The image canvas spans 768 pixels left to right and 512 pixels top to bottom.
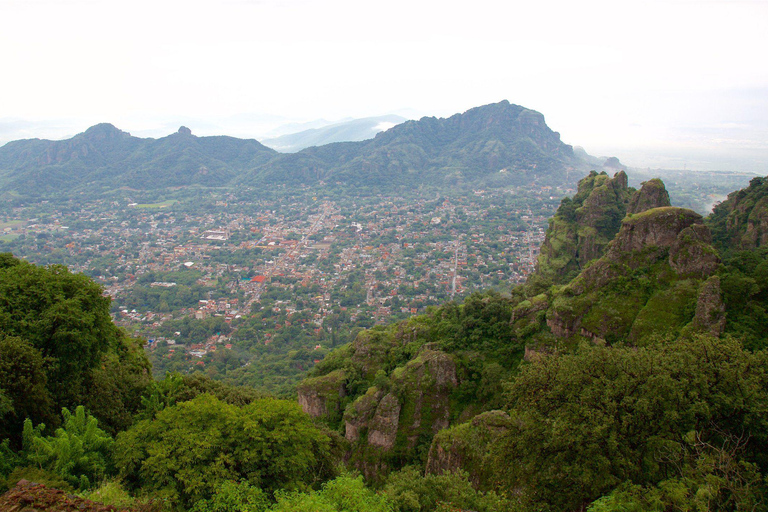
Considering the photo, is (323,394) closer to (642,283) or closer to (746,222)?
(642,283)

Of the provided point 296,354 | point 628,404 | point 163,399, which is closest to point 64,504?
point 163,399

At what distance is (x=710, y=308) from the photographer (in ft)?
48.0

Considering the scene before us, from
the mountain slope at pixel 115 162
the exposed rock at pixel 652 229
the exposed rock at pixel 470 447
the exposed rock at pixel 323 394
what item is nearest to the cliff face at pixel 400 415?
the exposed rock at pixel 323 394

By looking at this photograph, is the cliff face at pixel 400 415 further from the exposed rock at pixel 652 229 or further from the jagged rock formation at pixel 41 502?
the jagged rock formation at pixel 41 502

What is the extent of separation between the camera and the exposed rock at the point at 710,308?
14344 millimetres

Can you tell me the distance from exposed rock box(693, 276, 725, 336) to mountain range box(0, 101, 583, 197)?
123 metres

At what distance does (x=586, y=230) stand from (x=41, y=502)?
3273cm

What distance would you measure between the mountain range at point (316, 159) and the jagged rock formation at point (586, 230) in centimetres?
10435

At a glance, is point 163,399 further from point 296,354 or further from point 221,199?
point 221,199

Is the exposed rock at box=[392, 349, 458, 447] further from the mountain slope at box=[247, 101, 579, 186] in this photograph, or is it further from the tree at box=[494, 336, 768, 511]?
the mountain slope at box=[247, 101, 579, 186]

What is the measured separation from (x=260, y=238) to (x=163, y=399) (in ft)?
242

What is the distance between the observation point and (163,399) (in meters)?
15.7

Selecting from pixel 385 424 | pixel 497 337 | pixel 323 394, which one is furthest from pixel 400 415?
pixel 497 337

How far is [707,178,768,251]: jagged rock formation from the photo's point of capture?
22.1 m
